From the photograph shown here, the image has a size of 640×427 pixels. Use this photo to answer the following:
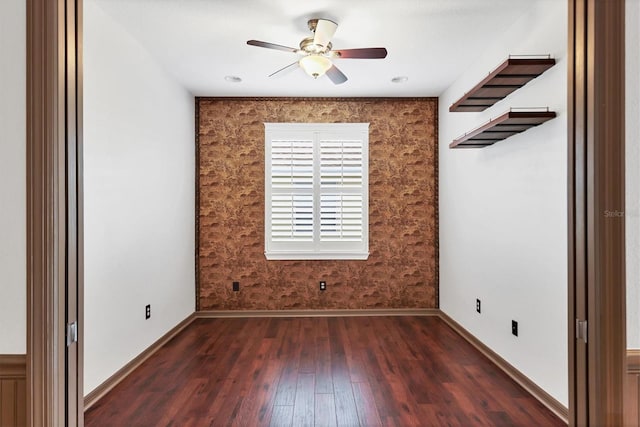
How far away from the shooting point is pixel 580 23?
111 cm

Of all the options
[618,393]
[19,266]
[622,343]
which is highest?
[19,266]

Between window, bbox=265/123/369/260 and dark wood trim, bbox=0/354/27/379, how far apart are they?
348cm

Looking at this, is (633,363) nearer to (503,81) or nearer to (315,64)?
(503,81)

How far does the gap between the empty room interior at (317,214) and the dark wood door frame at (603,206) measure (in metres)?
0.07

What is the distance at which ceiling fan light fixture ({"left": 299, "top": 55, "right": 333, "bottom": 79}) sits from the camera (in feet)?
9.09

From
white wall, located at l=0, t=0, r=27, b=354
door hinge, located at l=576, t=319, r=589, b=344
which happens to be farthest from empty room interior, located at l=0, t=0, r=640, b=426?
door hinge, located at l=576, t=319, r=589, b=344

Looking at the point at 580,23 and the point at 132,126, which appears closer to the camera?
the point at 580,23

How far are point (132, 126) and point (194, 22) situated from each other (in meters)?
1.01

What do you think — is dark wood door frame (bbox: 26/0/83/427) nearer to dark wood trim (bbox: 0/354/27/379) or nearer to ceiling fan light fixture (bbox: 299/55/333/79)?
dark wood trim (bbox: 0/354/27/379)

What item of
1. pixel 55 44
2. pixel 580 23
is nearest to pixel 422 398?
pixel 580 23

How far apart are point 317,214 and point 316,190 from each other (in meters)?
0.31

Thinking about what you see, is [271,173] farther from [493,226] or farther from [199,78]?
[493,226]

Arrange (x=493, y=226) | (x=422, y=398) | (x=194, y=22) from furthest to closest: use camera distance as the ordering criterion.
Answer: (x=493, y=226) → (x=194, y=22) → (x=422, y=398)

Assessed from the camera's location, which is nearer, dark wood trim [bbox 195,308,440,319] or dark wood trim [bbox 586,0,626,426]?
dark wood trim [bbox 586,0,626,426]
